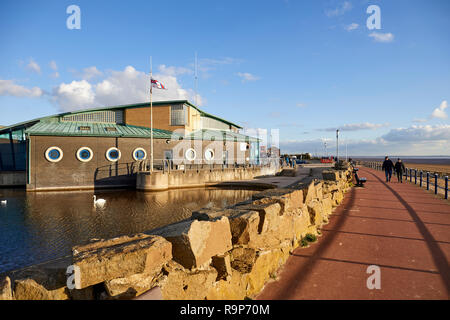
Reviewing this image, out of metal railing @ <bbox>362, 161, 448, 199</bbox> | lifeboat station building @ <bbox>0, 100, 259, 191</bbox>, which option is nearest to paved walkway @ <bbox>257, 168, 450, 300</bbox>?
metal railing @ <bbox>362, 161, 448, 199</bbox>

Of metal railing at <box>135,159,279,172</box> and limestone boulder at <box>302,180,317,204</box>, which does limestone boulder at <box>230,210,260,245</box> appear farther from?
metal railing at <box>135,159,279,172</box>

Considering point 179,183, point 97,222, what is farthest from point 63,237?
point 179,183

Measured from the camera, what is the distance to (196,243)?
2.98 meters

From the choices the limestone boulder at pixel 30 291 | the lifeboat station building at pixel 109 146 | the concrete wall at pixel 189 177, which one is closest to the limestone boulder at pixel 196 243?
the limestone boulder at pixel 30 291

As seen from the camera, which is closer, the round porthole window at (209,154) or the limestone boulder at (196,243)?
the limestone boulder at (196,243)

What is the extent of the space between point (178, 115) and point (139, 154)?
30.3 ft

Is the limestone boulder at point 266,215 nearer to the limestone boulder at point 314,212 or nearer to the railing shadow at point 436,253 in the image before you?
the limestone boulder at point 314,212

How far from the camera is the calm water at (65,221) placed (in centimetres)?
903

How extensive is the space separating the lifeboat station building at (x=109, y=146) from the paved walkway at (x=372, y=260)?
23.2 m

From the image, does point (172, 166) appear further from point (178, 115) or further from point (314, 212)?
point (314, 212)

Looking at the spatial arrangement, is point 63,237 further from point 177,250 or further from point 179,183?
point 179,183

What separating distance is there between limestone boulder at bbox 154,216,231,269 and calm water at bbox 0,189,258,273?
24.9 feet

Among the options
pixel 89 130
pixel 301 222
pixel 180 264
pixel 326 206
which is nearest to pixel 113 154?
pixel 89 130

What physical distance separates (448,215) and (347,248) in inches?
223
